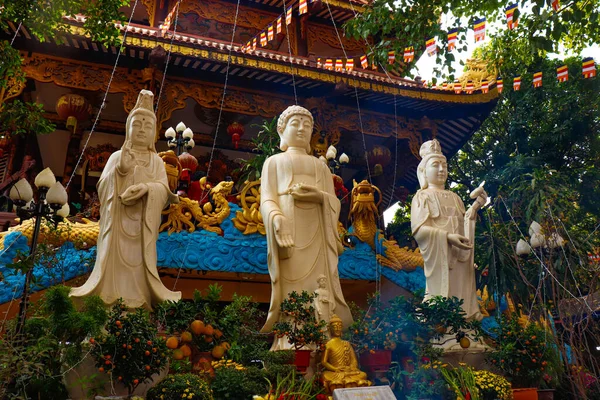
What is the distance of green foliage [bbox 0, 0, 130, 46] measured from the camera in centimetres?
563

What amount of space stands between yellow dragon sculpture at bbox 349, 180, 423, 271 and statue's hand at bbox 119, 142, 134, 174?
159 inches

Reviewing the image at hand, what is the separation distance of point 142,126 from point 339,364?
2.87 meters

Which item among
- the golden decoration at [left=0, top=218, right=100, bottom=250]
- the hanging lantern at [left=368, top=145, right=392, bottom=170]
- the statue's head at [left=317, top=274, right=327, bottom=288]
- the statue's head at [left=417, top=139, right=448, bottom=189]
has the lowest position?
the statue's head at [left=317, top=274, right=327, bottom=288]

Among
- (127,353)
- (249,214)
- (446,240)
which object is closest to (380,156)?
(249,214)

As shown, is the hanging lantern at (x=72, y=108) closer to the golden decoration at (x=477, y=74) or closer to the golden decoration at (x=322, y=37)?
the golden decoration at (x=322, y=37)

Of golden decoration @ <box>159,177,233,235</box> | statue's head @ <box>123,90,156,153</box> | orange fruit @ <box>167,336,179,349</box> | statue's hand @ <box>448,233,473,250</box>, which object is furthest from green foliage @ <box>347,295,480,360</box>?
golden decoration @ <box>159,177,233,235</box>

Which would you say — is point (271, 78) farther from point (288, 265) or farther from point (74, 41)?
point (288, 265)

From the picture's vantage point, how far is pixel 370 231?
8500 mm

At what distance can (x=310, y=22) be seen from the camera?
46.4 feet

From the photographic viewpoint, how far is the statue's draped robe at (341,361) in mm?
4551

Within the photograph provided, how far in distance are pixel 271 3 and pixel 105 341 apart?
36.6ft

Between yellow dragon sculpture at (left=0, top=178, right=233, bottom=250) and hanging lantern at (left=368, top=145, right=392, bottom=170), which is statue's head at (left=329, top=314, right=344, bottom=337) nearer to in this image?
yellow dragon sculpture at (left=0, top=178, right=233, bottom=250)

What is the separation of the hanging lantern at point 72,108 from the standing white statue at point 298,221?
20.2 feet

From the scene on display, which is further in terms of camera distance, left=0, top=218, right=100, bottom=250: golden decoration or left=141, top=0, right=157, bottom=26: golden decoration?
left=141, top=0, right=157, bottom=26: golden decoration
